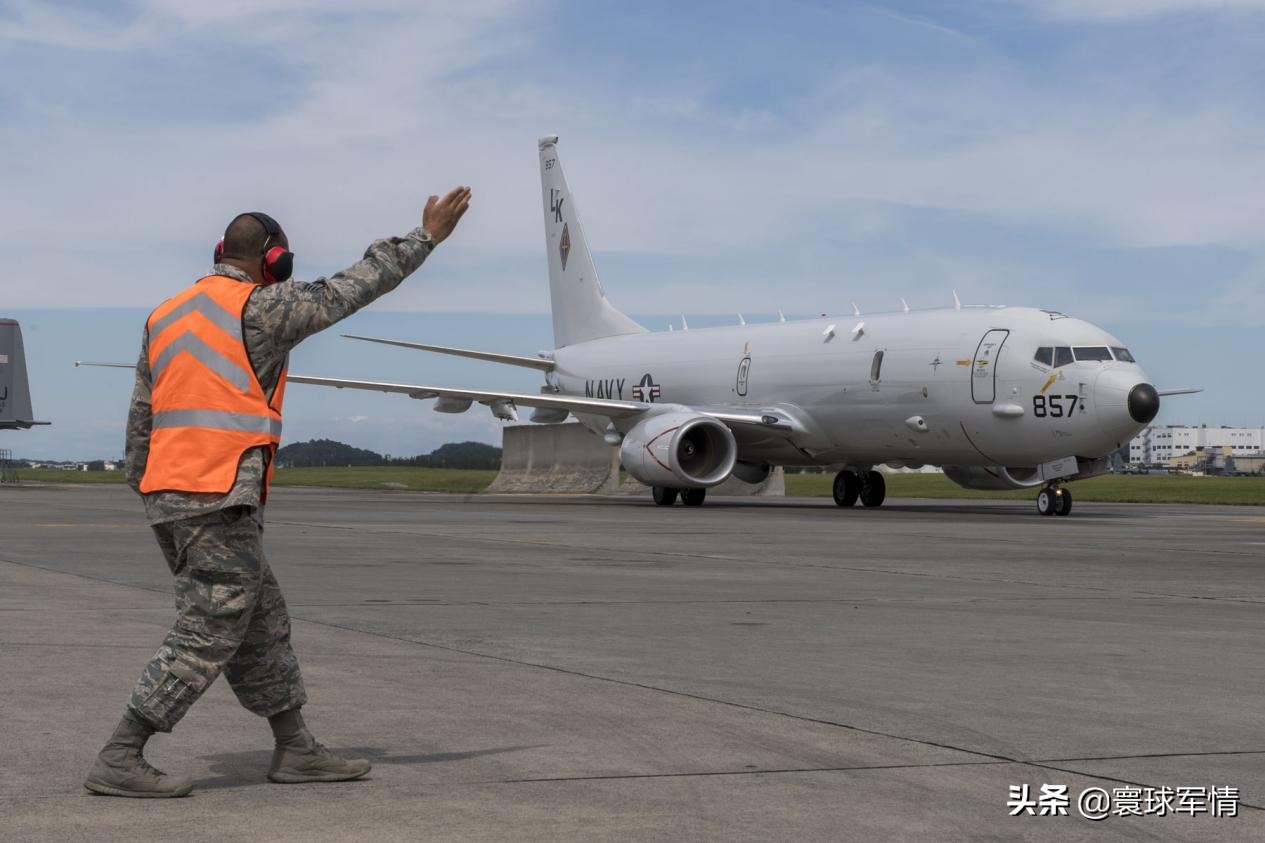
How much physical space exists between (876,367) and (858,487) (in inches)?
194

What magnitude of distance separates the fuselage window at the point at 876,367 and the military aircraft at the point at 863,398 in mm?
27

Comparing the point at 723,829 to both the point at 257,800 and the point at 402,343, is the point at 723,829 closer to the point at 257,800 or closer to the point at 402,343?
the point at 257,800

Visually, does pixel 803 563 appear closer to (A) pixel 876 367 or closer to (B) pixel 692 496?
(A) pixel 876 367

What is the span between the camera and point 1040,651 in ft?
27.4

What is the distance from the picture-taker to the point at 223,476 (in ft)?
15.9

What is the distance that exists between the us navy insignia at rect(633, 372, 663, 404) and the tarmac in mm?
20267

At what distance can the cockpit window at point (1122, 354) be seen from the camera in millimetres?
26000

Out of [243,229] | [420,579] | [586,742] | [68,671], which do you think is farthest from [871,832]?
[420,579]

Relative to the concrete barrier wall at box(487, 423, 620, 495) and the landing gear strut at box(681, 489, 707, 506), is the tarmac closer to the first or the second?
the landing gear strut at box(681, 489, 707, 506)

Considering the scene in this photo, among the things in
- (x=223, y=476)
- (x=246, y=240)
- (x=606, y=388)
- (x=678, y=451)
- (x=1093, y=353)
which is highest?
(x=1093, y=353)

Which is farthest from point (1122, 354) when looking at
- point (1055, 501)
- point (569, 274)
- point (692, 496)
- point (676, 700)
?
point (676, 700)

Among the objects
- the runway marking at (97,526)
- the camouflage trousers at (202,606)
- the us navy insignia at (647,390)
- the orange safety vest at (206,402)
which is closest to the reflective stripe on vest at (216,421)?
the orange safety vest at (206,402)

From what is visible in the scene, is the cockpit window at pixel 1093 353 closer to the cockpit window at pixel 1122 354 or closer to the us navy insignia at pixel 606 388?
the cockpit window at pixel 1122 354

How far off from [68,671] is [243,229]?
9.33ft
